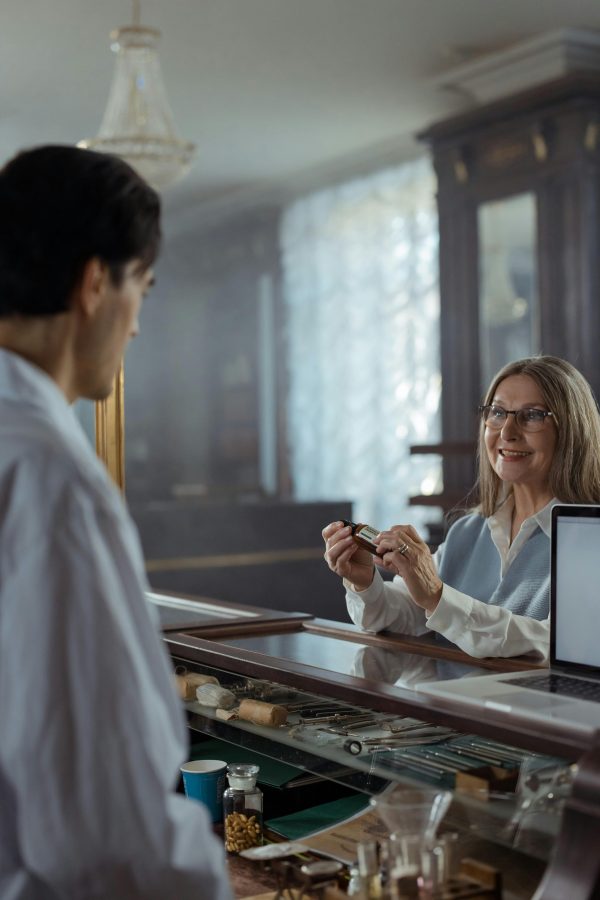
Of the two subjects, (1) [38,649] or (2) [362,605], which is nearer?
(1) [38,649]

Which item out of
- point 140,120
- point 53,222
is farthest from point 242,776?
point 140,120

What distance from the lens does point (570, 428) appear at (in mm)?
2314

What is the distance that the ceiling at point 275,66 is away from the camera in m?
4.91

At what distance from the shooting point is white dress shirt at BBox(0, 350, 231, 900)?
911mm

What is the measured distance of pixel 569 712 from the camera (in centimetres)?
131

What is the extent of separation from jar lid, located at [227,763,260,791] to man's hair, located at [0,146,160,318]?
1.02 m

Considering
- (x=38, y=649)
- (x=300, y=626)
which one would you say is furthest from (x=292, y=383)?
(x=38, y=649)

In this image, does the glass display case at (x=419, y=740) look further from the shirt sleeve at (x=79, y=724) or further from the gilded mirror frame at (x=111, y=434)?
the gilded mirror frame at (x=111, y=434)

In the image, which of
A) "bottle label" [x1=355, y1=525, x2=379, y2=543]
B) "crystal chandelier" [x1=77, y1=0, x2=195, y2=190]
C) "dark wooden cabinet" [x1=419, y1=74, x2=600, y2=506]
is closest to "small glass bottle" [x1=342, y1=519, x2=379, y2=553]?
"bottle label" [x1=355, y1=525, x2=379, y2=543]

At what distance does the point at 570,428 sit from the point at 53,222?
1514mm

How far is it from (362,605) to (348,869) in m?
0.69

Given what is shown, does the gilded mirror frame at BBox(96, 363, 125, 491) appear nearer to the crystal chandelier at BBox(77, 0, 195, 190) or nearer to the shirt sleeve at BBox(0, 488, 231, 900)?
the shirt sleeve at BBox(0, 488, 231, 900)

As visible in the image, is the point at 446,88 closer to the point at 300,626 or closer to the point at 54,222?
the point at 300,626

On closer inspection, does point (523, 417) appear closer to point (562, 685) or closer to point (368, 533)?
point (368, 533)
